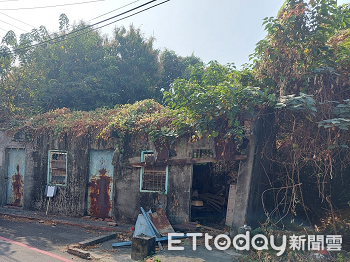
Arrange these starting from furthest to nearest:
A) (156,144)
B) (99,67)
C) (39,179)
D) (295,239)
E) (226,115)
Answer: (99,67), (39,179), (156,144), (226,115), (295,239)

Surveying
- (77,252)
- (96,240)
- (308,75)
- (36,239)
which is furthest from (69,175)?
(308,75)

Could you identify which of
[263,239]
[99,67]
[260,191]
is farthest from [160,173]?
[99,67]

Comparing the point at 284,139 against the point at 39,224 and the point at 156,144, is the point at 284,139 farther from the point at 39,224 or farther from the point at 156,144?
the point at 39,224

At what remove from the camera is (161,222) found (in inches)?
339

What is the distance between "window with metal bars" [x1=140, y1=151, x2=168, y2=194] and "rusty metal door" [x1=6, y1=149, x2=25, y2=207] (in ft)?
19.1

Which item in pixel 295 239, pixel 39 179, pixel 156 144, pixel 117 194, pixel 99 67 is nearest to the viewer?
pixel 295 239

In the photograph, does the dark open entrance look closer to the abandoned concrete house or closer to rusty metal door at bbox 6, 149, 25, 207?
Answer: the abandoned concrete house

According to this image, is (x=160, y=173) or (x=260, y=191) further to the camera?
(x=160, y=173)

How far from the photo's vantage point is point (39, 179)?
11.6 meters

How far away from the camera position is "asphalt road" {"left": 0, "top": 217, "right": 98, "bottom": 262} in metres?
6.76

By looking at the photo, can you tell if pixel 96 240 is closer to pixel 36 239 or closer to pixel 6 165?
pixel 36 239

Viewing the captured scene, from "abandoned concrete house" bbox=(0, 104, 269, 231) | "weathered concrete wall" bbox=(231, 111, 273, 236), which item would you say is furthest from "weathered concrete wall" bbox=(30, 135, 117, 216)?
"weathered concrete wall" bbox=(231, 111, 273, 236)

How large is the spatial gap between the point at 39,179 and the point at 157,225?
5.71 meters

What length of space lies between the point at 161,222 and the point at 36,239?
344 cm
